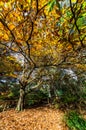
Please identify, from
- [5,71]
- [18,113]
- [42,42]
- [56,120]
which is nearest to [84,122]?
[56,120]

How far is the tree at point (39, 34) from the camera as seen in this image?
192 inches

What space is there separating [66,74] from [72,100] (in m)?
1.78

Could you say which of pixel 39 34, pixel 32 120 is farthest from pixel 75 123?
pixel 39 34

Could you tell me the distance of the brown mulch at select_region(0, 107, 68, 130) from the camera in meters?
8.85

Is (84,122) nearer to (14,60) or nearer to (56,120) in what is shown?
(56,120)

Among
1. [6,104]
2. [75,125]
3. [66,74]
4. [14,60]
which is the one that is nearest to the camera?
[75,125]

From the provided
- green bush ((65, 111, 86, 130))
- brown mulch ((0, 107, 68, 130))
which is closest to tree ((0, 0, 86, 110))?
brown mulch ((0, 107, 68, 130))

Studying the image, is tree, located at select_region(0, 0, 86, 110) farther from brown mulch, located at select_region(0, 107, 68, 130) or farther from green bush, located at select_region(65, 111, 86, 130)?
green bush, located at select_region(65, 111, 86, 130)

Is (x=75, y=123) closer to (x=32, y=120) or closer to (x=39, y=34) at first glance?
(x=32, y=120)

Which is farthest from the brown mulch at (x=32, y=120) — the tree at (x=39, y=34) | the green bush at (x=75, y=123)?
the tree at (x=39, y=34)

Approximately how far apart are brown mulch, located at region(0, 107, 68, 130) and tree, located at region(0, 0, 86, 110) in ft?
2.72

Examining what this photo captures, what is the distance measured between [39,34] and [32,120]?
3896mm

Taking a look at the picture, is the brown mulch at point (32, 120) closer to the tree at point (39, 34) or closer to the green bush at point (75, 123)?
the green bush at point (75, 123)

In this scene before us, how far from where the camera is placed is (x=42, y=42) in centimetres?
968
